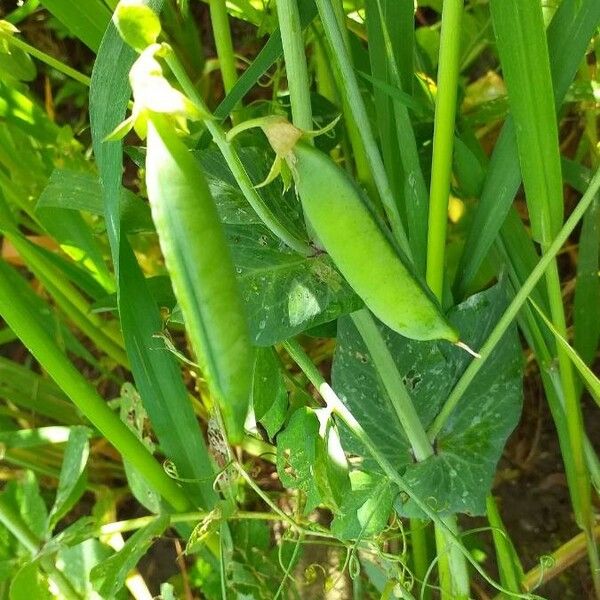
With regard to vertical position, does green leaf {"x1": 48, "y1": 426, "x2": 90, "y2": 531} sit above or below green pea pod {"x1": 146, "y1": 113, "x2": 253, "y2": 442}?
below

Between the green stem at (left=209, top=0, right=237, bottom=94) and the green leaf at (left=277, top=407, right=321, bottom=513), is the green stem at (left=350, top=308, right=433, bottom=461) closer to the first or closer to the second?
the green leaf at (left=277, top=407, right=321, bottom=513)

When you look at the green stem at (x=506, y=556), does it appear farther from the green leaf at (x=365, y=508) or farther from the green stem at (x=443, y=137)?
the green stem at (x=443, y=137)

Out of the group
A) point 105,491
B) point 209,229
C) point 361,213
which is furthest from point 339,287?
point 105,491

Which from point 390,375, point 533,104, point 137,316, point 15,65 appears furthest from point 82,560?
point 533,104

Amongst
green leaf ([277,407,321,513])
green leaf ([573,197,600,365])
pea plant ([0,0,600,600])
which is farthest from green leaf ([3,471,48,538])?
green leaf ([573,197,600,365])

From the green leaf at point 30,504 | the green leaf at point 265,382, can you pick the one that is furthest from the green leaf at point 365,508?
the green leaf at point 30,504

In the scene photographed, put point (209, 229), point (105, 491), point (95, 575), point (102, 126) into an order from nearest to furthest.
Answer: point (209, 229), point (102, 126), point (95, 575), point (105, 491)

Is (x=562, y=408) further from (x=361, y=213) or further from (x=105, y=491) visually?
(x=105, y=491)
